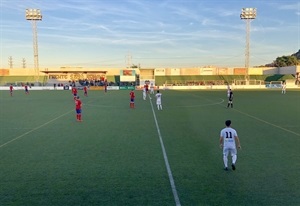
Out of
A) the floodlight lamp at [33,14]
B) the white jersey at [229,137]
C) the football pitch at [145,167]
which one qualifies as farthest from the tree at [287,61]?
the white jersey at [229,137]

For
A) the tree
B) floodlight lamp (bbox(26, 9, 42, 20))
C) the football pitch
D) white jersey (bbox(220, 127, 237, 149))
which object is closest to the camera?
the football pitch

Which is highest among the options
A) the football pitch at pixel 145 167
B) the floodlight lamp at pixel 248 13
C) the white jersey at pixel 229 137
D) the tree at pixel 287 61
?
the floodlight lamp at pixel 248 13

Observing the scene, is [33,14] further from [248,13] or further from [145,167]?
[145,167]

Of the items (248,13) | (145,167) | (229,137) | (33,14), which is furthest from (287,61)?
(145,167)

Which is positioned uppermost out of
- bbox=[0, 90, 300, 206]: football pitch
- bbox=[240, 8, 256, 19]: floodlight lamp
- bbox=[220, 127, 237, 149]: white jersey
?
bbox=[240, 8, 256, 19]: floodlight lamp

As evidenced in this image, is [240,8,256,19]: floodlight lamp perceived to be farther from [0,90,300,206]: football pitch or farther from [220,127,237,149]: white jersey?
[220,127,237,149]: white jersey

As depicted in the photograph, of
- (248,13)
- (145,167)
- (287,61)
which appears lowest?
(145,167)

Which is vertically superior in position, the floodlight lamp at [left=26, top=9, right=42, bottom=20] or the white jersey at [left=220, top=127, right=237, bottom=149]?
the floodlight lamp at [left=26, top=9, right=42, bottom=20]

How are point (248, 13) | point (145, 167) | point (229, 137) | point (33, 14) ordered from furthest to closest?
1. point (33, 14)
2. point (248, 13)
3. point (145, 167)
4. point (229, 137)

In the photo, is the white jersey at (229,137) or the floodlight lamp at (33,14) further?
the floodlight lamp at (33,14)

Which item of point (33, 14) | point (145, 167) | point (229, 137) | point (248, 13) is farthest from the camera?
point (33, 14)

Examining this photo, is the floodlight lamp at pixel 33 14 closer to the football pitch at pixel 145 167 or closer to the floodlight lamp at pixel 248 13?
the floodlight lamp at pixel 248 13

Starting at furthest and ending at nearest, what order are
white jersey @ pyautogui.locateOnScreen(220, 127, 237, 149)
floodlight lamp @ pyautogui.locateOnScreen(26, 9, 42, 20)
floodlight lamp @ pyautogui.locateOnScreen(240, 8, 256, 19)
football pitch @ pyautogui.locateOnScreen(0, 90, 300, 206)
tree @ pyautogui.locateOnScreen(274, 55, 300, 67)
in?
tree @ pyautogui.locateOnScreen(274, 55, 300, 67), floodlight lamp @ pyautogui.locateOnScreen(26, 9, 42, 20), floodlight lamp @ pyautogui.locateOnScreen(240, 8, 256, 19), white jersey @ pyautogui.locateOnScreen(220, 127, 237, 149), football pitch @ pyautogui.locateOnScreen(0, 90, 300, 206)

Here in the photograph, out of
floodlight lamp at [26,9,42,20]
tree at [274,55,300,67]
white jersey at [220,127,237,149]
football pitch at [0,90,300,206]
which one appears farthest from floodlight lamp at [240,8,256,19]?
white jersey at [220,127,237,149]
